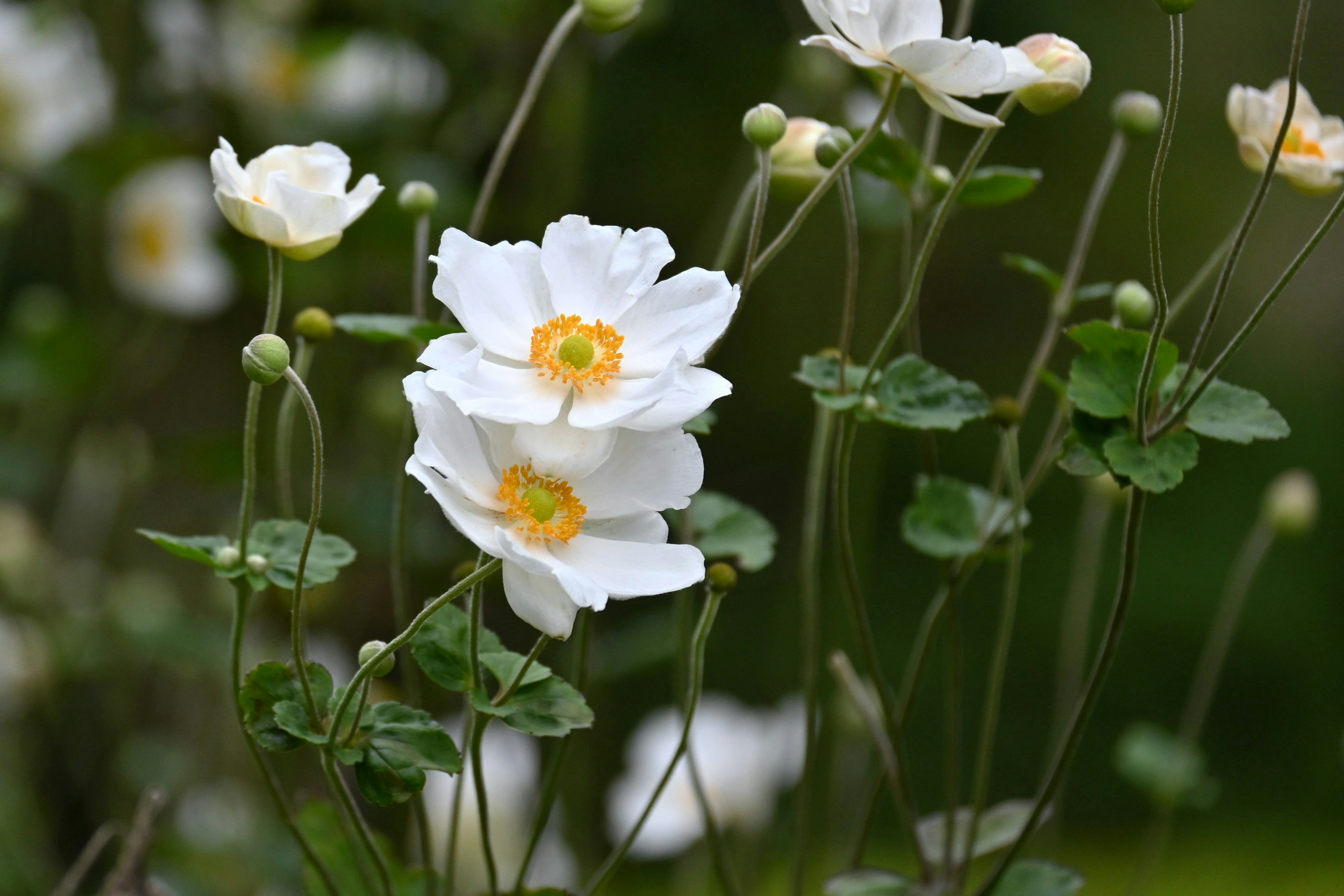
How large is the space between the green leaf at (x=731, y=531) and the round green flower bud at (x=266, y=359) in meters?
0.18

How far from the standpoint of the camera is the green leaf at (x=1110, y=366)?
1.27ft

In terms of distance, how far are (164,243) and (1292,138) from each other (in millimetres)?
924

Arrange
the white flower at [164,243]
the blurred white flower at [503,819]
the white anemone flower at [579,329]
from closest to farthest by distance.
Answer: the white anemone flower at [579,329], the blurred white flower at [503,819], the white flower at [164,243]

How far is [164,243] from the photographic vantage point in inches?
42.8

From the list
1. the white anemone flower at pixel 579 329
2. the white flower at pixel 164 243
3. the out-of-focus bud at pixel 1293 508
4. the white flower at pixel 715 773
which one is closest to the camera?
the white anemone flower at pixel 579 329

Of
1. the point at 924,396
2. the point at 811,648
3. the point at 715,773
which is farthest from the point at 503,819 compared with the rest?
the point at 924,396

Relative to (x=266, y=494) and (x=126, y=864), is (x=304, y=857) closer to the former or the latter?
(x=126, y=864)

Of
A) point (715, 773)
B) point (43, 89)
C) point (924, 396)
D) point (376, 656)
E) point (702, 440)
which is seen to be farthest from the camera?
point (702, 440)

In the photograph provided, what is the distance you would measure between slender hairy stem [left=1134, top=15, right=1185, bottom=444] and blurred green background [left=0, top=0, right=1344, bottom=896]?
356 millimetres

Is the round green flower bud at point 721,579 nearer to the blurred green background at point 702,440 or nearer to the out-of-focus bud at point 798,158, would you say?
the out-of-focus bud at point 798,158

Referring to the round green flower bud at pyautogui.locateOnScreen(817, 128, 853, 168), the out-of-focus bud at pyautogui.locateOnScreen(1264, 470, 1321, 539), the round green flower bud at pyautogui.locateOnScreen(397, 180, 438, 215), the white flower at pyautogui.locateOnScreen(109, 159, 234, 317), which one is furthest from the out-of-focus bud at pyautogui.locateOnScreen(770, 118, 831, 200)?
the white flower at pyautogui.locateOnScreen(109, 159, 234, 317)

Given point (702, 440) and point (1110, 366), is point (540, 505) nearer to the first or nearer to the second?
point (1110, 366)

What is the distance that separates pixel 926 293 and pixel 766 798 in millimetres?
1173

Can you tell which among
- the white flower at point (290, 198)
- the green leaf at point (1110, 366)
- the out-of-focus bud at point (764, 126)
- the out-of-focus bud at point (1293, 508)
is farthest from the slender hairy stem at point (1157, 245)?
the out-of-focus bud at point (1293, 508)
